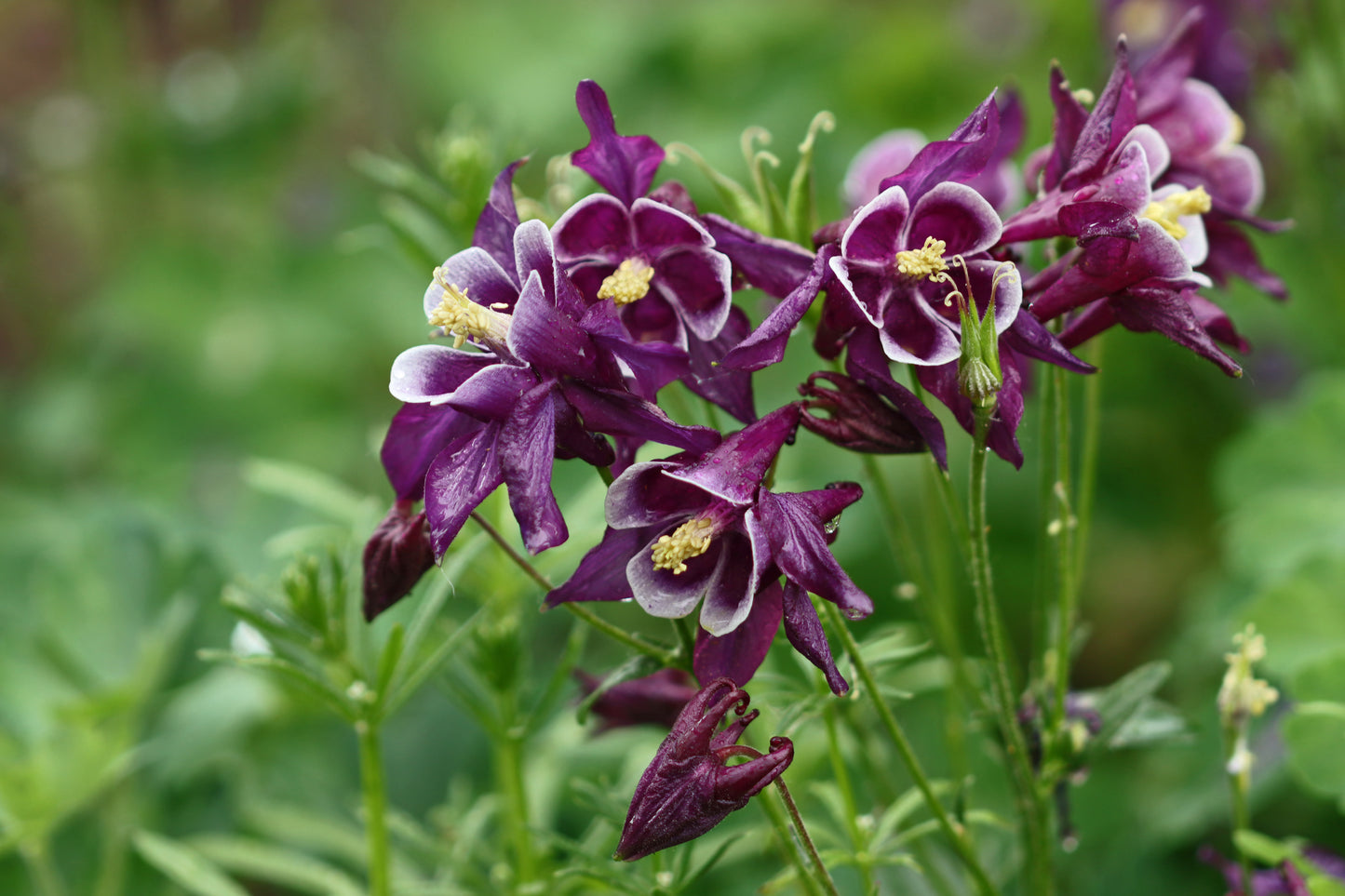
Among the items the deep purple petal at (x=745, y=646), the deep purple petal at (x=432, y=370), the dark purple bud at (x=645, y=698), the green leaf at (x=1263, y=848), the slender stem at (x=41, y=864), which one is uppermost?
the deep purple petal at (x=432, y=370)

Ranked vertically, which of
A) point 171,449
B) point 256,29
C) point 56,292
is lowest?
point 171,449

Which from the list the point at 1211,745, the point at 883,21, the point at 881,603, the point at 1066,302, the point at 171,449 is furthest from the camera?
the point at 883,21

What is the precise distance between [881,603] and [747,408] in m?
1.11

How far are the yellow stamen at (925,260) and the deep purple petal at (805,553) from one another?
162 mm

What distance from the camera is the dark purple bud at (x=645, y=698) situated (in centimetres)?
96

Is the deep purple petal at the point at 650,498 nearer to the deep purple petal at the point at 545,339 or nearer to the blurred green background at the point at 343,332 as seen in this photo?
the deep purple petal at the point at 545,339

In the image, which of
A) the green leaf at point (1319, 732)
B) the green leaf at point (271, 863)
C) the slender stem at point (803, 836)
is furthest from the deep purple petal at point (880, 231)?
the green leaf at point (271, 863)

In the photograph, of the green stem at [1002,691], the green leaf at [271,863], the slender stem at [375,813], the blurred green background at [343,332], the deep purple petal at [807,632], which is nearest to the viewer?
the deep purple petal at [807,632]

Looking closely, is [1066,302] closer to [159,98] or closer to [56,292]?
[159,98]

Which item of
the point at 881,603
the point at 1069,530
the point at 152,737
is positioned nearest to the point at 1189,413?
the point at 881,603

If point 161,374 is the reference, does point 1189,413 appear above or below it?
below

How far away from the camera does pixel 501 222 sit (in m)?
0.80

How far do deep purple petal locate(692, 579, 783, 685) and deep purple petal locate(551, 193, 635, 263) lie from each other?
255 millimetres

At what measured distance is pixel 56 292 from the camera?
3438 mm
